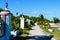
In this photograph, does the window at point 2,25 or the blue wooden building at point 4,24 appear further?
the blue wooden building at point 4,24

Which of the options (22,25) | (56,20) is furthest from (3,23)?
(56,20)

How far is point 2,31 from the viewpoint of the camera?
59.8 ft

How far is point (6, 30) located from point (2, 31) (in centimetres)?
89

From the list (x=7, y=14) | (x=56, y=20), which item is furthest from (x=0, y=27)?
(x=56, y=20)

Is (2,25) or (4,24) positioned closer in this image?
(2,25)

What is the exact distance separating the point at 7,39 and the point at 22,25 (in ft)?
65.0

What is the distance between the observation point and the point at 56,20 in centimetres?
7038

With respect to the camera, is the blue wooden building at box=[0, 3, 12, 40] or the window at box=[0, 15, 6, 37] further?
the blue wooden building at box=[0, 3, 12, 40]

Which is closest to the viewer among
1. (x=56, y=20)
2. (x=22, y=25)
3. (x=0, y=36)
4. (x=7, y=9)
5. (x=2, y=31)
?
(x=0, y=36)

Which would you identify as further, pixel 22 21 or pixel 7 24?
pixel 22 21

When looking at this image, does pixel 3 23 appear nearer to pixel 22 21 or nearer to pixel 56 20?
pixel 22 21

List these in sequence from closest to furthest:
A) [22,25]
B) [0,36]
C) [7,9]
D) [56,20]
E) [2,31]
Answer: [0,36]
[2,31]
[7,9]
[22,25]
[56,20]

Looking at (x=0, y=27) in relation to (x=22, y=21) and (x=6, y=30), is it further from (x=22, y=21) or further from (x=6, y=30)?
(x=22, y=21)

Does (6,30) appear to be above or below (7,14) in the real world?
below
